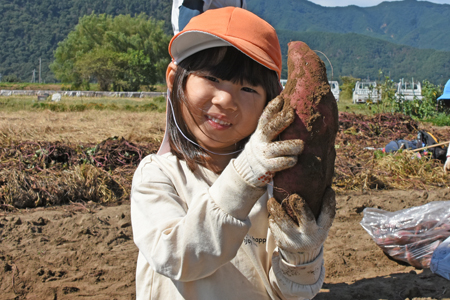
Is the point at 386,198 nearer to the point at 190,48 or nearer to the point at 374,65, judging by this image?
the point at 190,48

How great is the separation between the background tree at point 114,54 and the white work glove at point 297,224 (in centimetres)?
4488

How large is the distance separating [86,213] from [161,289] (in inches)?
117

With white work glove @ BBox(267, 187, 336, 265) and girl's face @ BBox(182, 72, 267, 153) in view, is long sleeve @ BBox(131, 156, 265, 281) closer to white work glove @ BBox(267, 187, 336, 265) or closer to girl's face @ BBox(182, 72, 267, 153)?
white work glove @ BBox(267, 187, 336, 265)

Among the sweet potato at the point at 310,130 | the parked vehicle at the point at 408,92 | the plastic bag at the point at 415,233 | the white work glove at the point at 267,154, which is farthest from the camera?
the parked vehicle at the point at 408,92

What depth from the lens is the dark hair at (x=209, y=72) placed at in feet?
3.87

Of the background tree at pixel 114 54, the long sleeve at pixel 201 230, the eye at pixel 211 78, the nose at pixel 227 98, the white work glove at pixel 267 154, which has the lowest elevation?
the background tree at pixel 114 54

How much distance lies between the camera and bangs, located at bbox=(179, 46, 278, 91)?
1176 millimetres

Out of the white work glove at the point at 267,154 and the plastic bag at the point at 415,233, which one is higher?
the white work glove at the point at 267,154

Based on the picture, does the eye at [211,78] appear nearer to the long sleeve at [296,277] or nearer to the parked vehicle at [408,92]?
the long sleeve at [296,277]

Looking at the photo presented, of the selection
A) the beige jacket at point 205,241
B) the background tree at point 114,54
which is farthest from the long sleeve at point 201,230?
the background tree at point 114,54

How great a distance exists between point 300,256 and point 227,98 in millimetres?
525

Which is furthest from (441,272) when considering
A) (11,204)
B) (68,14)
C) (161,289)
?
(68,14)

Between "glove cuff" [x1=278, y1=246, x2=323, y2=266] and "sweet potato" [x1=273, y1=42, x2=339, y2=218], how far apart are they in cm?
12

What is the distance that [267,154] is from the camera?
3.11ft
